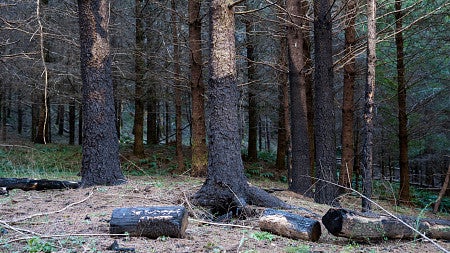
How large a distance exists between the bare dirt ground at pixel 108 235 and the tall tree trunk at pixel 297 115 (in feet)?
14.4

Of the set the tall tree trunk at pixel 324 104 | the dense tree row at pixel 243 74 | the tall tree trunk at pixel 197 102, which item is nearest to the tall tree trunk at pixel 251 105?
the dense tree row at pixel 243 74

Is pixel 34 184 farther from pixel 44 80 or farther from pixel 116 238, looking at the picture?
pixel 44 80

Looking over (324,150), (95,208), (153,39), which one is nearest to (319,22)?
(324,150)

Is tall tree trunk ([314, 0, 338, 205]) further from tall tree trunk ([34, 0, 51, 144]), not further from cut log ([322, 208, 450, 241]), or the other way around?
tall tree trunk ([34, 0, 51, 144])

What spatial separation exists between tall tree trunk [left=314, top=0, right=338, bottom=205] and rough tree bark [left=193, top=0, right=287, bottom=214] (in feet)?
10.4

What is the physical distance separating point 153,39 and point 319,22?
897 cm

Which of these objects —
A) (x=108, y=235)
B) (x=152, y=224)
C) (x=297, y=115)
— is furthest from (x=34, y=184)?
(x=297, y=115)

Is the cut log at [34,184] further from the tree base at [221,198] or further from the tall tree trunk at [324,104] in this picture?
the tall tree trunk at [324,104]

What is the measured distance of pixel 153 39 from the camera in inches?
631

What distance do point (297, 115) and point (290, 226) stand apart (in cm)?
568

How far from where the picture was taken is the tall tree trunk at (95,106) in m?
7.86

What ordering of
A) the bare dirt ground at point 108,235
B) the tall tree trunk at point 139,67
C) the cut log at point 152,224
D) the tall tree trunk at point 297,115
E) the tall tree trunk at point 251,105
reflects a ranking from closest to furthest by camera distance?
1. the bare dirt ground at point 108,235
2. the cut log at point 152,224
3. the tall tree trunk at point 297,115
4. the tall tree trunk at point 139,67
5. the tall tree trunk at point 251,105

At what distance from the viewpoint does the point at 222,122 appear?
6.07 m

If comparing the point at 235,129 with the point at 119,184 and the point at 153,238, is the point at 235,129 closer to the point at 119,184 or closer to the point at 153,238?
the point at 153,238
